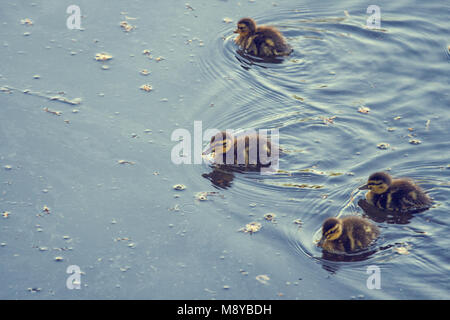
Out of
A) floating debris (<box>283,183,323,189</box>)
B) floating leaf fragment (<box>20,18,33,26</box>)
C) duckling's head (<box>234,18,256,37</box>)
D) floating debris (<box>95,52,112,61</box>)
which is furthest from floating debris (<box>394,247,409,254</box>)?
floating leaf fragment (<box>20,18,33,26</box>)

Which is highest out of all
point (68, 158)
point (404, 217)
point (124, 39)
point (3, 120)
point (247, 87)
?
point (124, 39)

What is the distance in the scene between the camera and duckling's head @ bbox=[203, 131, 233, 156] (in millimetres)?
5488

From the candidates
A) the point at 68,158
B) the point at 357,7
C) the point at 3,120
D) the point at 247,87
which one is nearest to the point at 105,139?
the point at 68,158

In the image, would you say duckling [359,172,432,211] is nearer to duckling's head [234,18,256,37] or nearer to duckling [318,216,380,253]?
duckling [318,216,380,253]

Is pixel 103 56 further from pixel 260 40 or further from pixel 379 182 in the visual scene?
pixel 379 182

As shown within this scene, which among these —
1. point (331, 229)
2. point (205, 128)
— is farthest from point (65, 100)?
point (331, 229)

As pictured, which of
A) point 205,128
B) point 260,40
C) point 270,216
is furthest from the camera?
point 260,40

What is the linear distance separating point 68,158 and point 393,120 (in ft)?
8.81

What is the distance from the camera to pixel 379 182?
5070mm

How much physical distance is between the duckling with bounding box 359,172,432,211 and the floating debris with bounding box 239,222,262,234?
877 millimetres

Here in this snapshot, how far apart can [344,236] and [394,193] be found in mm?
624

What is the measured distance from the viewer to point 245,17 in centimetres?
729
